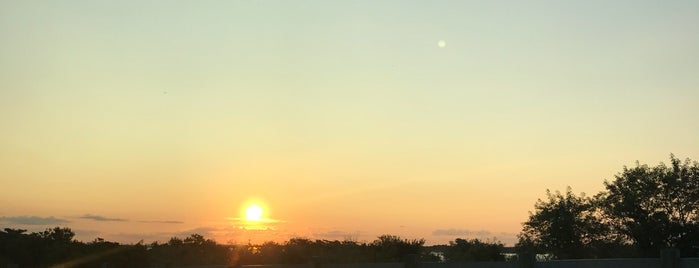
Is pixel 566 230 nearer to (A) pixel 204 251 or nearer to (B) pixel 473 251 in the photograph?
(B) pixel 473 251

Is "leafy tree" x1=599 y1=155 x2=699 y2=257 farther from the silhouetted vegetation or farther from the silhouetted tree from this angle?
the silhouetted tree

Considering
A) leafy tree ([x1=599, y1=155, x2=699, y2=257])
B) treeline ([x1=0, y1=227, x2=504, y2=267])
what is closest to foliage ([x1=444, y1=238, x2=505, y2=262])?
treeline ([x1=0, y1=227, x2=504, y2=267])

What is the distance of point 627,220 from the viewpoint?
129ft

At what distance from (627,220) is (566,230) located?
343 cm

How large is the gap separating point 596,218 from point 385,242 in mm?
11878

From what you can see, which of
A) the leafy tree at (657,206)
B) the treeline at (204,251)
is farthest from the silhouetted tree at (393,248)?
the leafy tree at (657,206)

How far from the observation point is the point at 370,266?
24297mm

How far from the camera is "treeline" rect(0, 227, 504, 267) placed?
40.3 m

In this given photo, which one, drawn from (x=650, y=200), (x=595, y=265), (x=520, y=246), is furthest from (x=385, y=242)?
(x=595, y=265)

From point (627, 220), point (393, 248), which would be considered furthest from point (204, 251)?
point (627, 220)

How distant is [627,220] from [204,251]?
2707 cm

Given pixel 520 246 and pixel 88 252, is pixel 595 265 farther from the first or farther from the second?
pixel 88 252

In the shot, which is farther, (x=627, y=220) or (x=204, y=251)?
(x=204, y=251)

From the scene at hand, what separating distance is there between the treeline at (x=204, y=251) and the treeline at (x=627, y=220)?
326 cm
